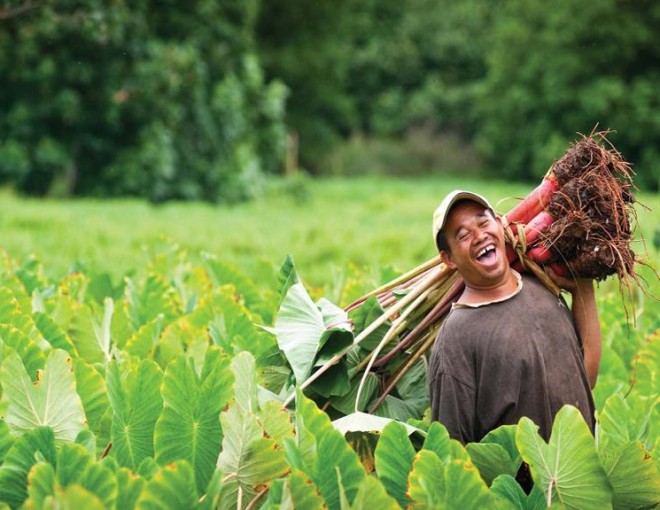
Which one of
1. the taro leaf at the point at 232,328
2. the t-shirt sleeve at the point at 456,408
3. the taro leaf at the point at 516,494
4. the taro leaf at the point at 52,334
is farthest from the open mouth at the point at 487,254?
the taro leaf at the point at 52,334

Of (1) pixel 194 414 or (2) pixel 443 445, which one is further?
(1) pixel 194 414

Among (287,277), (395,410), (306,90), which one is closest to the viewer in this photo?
(395,410)

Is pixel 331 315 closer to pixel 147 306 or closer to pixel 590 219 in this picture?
pixel 590 219

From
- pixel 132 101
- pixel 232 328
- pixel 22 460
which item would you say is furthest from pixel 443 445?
pixel 132 101

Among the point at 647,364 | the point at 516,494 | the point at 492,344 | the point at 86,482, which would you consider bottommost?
the point at 647,364

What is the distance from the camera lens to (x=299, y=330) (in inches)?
92.4

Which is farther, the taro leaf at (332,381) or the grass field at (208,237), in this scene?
the grass field at (208,237)

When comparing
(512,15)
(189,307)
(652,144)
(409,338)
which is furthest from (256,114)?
(409,338)

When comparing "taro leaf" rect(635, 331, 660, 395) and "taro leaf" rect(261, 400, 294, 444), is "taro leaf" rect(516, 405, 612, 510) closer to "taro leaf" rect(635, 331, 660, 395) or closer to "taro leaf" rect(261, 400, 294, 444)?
"taro leaf" rect(261, 400, 294, 444)

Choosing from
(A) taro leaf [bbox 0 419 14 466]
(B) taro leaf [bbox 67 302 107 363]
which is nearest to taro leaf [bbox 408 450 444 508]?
(A) taro leaf [bbox 0 419 14 466]

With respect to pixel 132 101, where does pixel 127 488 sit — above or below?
below

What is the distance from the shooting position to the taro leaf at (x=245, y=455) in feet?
6.11

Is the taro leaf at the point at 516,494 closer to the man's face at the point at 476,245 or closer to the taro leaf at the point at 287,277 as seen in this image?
the man's face at the point at 476,245

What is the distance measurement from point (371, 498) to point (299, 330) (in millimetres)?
768
